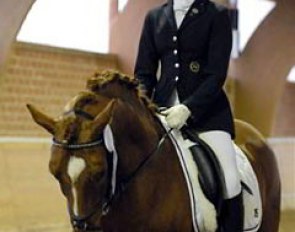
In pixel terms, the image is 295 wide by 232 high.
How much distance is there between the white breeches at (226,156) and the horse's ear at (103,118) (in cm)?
65

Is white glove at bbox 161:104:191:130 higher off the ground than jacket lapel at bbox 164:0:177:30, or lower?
lower

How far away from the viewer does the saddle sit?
230 centimetres

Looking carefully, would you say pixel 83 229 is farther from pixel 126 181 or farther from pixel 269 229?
pixel 269 229

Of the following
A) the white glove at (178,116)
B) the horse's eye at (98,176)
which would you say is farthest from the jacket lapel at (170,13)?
the horse's eye at (98,176)

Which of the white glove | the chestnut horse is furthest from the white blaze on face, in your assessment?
the white glove

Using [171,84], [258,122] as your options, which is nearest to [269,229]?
[171,84]

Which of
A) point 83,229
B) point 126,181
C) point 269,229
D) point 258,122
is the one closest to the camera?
point 83,229

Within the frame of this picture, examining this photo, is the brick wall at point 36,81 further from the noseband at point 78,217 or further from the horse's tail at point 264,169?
the noseband at point 78,217

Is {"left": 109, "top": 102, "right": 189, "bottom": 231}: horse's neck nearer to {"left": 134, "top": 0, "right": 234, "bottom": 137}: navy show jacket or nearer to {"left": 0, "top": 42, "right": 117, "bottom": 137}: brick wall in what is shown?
{"left": 134, "top": 0, "right": 234, "bottom": 137}: navy show jacket

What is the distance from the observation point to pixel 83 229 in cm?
186

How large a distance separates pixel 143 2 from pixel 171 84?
20.2ft

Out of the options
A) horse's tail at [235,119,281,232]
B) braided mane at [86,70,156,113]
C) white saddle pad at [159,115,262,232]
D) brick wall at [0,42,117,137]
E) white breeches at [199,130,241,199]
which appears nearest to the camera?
braided mane at [86,70,156,113]

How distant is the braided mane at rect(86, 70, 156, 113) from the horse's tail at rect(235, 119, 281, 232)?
1.00m

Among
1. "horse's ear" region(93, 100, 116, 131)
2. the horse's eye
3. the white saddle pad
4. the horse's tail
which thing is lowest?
the horse's tail
